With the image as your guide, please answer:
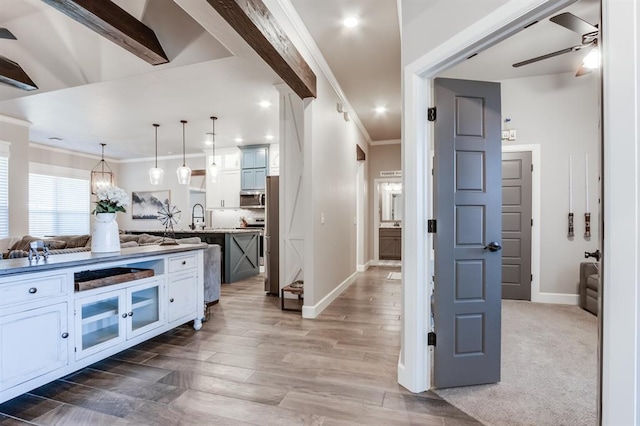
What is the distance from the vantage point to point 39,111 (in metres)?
5.17

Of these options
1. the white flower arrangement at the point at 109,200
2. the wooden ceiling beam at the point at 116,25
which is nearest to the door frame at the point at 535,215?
the wooden ceiling beam at the point at 116,25

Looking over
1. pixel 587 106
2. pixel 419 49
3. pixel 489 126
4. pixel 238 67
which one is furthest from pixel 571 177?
pixel 238 67

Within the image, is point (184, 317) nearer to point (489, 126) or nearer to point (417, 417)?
point (417, 417)

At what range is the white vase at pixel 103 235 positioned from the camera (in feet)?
8.43

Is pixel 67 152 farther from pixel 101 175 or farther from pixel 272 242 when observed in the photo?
pixel 272 242

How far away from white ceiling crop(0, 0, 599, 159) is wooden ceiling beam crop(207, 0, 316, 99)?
30 centimetres

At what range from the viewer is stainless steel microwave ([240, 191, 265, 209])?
7.57 metres

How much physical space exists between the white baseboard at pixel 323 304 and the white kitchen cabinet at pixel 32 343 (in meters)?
2.21

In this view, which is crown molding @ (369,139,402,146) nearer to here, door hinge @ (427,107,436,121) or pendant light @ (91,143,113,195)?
door hinge @ (427,107,436,121)

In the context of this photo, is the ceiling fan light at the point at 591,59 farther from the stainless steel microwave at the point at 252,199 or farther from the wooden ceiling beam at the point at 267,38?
the stainless steel microwave at the point at 252,199

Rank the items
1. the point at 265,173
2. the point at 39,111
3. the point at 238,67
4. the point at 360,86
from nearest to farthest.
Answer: the point at 238,67 → the point at 360,86 → the point at 39,111 → the point at 265,173

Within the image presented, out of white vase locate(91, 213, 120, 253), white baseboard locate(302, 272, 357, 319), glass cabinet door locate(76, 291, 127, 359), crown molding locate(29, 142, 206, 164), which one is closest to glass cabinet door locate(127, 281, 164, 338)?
glass cabinet door locate(76, 291, 127, 359)

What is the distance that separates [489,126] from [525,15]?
88cm

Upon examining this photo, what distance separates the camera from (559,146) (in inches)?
170
